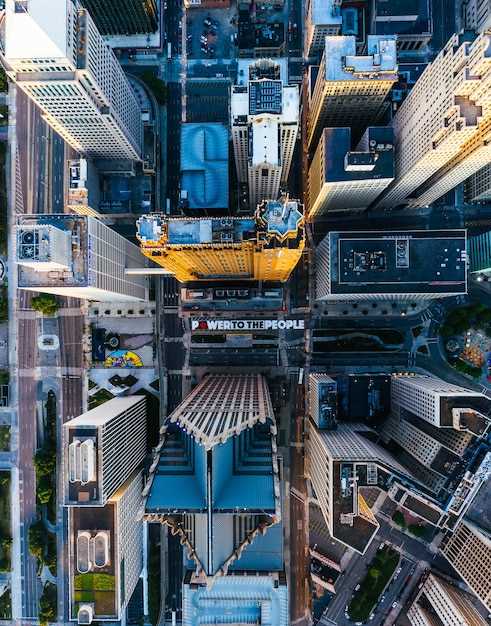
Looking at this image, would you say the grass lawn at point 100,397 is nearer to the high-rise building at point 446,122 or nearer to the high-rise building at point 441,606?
the high-rise building at point 446,122

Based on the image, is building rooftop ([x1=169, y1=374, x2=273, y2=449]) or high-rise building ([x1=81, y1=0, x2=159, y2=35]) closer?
building rooftop ([x1=169, y1=374, x2=273, y2=449])

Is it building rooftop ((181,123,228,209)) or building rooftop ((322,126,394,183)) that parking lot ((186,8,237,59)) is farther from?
building rooftop ((322,126,394,183))

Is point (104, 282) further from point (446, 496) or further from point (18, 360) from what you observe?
point (446, 496)

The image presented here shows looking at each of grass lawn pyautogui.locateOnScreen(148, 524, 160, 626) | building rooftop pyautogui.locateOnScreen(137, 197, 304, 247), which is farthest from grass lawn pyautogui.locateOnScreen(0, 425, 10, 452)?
building rooftop pyautogui.locateOnScreen(137, 197, 304, 247)

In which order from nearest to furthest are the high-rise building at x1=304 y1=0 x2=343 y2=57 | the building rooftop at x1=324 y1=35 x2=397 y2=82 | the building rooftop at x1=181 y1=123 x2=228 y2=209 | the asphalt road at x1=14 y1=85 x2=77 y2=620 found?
the building rooftop at x1=324 y1=35 x2=397 y2=82, the high-rise building at x1=304 y1=0 x2=343 y2=57, the building rooftop at x1=181 y1=123 x2=228 y2=209, the asphalt road at x1=14 y1=85 x2=77 y2=620

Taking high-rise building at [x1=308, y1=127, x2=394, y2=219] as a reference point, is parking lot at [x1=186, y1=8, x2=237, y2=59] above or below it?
above

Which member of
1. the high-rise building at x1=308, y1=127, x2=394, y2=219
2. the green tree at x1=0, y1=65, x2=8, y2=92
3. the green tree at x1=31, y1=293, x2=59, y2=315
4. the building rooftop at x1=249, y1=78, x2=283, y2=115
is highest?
the green tree at x1=0, y1=65, x2=8, y2=92

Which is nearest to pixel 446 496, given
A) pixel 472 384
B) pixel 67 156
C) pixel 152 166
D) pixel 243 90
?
pixel 472 384
